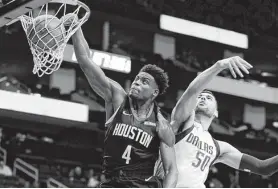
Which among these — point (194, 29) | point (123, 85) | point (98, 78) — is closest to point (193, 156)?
point (98, 78)

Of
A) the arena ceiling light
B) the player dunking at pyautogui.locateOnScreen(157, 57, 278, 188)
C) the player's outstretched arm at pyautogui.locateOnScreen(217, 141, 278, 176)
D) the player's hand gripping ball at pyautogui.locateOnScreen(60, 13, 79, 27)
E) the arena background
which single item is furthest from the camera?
the arena ceiling light

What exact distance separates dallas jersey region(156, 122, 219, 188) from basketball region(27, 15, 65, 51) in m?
1.48

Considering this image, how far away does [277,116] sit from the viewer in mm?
25922

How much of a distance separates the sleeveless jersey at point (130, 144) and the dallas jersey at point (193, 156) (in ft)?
2.01

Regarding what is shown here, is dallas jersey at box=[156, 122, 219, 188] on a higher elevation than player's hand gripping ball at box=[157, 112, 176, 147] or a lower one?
lower

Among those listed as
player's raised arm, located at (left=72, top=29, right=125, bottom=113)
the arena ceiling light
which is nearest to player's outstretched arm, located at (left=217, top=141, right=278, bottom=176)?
player's raised arm, located at (left=72, top=29, right=125, bottom=113)

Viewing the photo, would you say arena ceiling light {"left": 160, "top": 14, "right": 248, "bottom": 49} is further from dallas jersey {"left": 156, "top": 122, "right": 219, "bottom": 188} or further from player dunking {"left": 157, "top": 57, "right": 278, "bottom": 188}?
dallas jersey {"left": 156, "top": 122, "right": 219, "bottom": 188}

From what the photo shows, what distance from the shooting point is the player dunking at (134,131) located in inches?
194

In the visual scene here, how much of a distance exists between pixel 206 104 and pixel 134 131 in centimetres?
136

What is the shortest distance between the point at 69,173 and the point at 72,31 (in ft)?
39.9

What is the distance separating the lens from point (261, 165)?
20.2 ft

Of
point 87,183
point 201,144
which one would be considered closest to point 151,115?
point 201,144

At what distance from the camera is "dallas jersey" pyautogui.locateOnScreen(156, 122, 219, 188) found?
19.0 feet

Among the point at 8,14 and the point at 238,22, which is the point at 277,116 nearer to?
the point at 238,22
